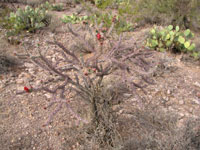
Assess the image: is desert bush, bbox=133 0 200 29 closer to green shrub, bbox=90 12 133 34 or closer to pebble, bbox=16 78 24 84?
green shrub, bbox=90 12 133 34

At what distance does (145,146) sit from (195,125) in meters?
0.62

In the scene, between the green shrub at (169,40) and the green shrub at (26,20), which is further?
the green shrub at (26,20)

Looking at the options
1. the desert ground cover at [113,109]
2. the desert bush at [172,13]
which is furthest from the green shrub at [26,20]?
the desert bush at [172,13]

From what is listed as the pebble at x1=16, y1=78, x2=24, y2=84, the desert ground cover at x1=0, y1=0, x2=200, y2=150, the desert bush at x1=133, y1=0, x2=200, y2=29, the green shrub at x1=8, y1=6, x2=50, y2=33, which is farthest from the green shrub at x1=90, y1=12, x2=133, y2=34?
the pebble at x1=16, y1=78, x2=24, y2=84

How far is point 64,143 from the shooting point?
83.4 inches

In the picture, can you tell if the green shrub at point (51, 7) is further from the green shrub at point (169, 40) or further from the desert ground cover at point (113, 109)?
the green shrub at point (169, 40)

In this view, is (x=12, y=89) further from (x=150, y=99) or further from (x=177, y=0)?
Answer: (x=177, y=0)

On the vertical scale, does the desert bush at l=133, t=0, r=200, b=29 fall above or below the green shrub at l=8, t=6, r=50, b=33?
above

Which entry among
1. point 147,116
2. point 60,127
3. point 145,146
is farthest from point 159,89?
point 60,127

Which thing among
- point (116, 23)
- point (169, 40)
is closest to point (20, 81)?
point (116, 23)

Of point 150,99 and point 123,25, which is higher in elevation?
point 123,25

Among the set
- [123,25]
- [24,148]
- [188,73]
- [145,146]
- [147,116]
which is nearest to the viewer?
[145,146]

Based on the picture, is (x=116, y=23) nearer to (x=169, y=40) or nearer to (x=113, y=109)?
(x=169, y=40)

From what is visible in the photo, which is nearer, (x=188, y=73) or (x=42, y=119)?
(x=42, y=119)
